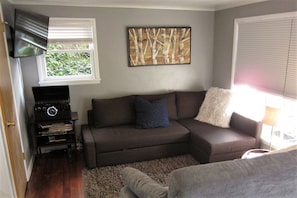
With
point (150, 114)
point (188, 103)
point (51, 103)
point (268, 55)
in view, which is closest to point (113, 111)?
point (150, 114)

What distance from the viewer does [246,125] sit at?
10.2ft

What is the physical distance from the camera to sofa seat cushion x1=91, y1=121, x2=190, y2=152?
9.95ft

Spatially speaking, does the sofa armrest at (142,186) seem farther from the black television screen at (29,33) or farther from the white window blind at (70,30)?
the white window blind at (70,30)

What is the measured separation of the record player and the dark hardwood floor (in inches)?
25.5

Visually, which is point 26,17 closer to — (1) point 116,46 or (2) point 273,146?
(1) point 116,46

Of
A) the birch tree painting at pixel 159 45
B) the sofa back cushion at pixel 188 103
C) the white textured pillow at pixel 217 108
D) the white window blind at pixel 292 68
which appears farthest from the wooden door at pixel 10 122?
the white window blind at pixel 292 68

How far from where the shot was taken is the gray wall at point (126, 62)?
11.0 feet

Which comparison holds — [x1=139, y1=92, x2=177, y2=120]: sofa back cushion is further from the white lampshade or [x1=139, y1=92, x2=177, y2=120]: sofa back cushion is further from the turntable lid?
the white lampshade

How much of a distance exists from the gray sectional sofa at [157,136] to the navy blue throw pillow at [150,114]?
2.9 inches

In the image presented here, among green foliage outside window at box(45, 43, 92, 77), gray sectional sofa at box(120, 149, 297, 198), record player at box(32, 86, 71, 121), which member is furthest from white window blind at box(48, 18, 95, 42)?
gray sectional sofa at box(120, 149, 297, 198)

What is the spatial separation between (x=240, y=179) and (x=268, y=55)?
2.33m

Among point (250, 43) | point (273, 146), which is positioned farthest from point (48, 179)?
point (250, 43)

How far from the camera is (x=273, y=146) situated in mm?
3004

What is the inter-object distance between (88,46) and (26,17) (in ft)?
3.21
